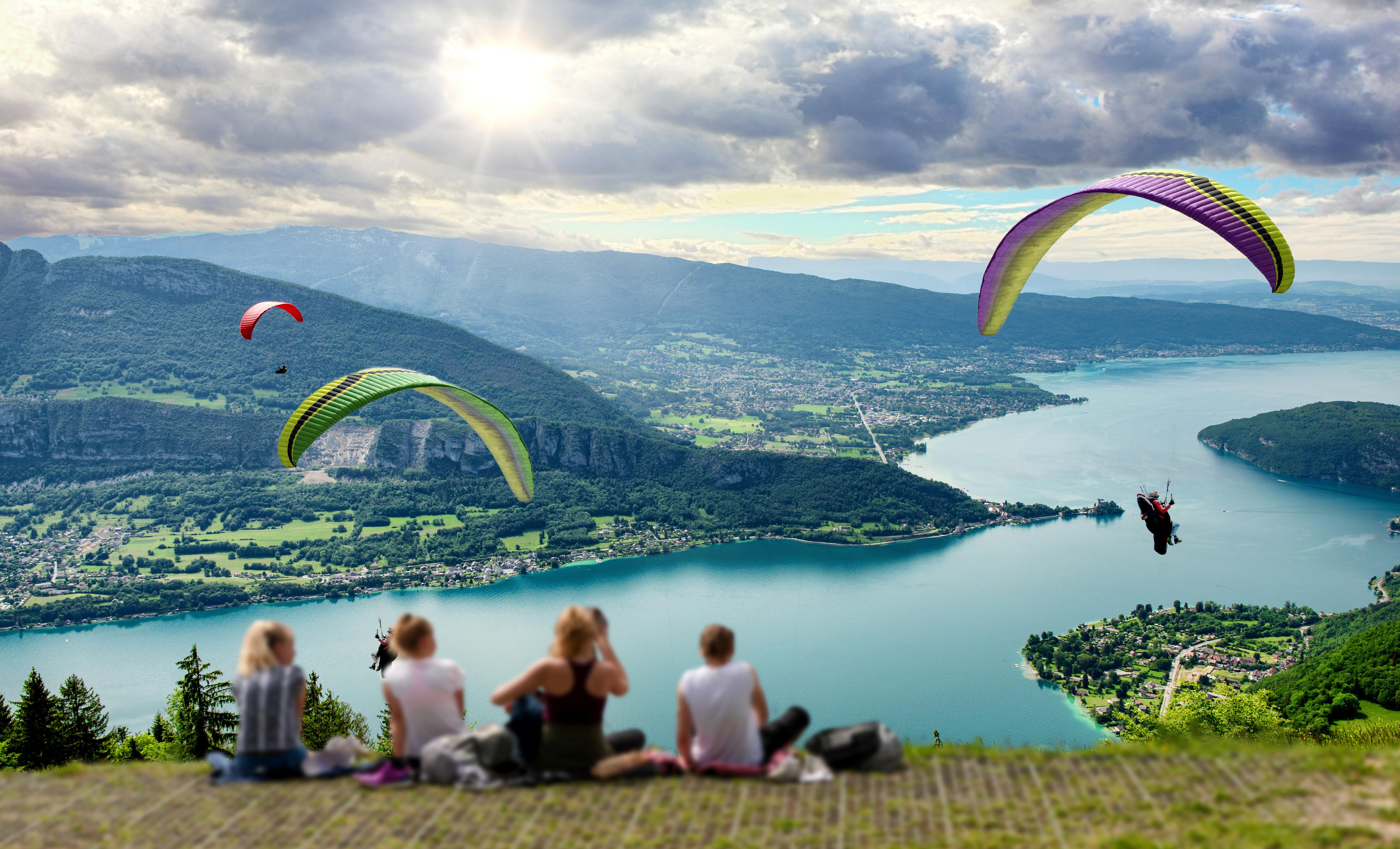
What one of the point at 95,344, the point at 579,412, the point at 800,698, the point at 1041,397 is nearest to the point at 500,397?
the point at 579,412

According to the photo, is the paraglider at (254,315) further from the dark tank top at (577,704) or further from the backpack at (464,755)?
the dark tank top at (577,704)

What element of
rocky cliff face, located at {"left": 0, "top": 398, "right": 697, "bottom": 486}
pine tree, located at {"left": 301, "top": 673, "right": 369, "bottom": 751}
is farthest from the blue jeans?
rocky cliff face, located at {"left": 0, "top": 398, "right": 697, "bottom": 486}

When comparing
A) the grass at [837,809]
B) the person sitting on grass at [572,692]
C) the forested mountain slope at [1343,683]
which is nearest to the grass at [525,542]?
the forested mountain slope at [1343,683]

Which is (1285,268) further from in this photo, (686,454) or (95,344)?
(95,344)

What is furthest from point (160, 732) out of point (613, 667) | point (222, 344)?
point (222, 344)

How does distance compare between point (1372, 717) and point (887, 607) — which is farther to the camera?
point (887, 607)

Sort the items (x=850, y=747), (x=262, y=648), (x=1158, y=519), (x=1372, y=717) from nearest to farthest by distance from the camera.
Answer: (x=262, y=648) → (x=850, y=747) → (x=1158, y=519) → (x=1372, y=717)

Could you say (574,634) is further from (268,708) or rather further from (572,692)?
(268,708)

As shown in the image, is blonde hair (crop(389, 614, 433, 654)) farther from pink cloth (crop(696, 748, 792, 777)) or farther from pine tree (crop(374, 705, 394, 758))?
pine tree (crop(374, 705, 394, 758))
